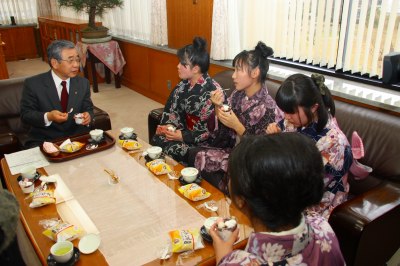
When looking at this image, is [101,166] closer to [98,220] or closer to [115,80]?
[98,220]

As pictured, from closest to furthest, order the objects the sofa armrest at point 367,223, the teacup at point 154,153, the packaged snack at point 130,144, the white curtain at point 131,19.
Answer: the sofa armrest at point 367,223
the teacup at point 154,153
the packaged snack at point 130,144
the white curtain at point 131,19

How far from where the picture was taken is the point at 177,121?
2.64 m

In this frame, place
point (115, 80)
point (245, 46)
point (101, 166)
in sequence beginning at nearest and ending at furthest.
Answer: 1. point (101, 166)
2. point (245, 46)
3. point (115, 80)

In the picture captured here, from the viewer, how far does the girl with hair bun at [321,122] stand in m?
1.67

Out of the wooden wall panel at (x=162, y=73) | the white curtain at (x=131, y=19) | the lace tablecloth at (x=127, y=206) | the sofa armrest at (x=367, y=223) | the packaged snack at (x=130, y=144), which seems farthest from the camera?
the white curtain at (x=131, y=19)

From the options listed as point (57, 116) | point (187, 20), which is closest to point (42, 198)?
point (57, 116)

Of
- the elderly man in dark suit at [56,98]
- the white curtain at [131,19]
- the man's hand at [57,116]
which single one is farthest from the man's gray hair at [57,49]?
the white curtain at [131,19]

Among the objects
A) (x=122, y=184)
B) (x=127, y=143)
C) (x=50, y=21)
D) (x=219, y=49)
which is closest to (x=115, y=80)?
(x=50, y=21)

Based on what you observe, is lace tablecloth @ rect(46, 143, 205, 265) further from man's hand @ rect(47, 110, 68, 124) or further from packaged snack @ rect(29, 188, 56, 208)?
man's hand @ rect(47, 110, 68, 124)

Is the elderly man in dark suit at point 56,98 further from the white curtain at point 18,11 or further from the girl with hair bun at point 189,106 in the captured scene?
the white curtain at point 18,11

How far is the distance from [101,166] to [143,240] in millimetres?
703

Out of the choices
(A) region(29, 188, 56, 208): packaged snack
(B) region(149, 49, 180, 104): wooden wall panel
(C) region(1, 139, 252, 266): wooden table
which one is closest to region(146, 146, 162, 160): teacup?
(C) region(1, 139, 252, 266): wooden table

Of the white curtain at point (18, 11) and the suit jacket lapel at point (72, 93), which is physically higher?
the white curtain at point (18, 11)

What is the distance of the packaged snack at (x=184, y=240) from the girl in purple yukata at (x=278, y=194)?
13.9 inches
